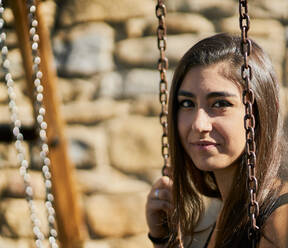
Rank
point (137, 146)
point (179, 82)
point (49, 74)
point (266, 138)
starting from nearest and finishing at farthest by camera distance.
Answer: point (266, 138) < point (179, 82) < point (49, 74) < point (137, 146)

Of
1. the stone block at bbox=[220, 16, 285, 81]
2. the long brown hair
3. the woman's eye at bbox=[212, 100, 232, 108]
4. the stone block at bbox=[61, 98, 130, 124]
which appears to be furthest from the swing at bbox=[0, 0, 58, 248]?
the stone block at bbox=[220, 16, 285, 81]

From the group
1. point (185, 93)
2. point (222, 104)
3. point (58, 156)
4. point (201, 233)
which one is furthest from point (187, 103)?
point (58, 156)

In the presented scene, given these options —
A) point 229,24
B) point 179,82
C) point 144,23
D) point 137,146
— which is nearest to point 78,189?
point 137,146

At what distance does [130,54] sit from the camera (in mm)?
2988

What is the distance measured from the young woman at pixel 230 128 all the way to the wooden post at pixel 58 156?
1.18 metres

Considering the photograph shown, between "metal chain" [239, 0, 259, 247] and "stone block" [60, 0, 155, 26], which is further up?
"stone block" [60, 0, 155, 26]

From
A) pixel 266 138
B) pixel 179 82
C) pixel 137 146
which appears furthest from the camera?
pixel 137 146

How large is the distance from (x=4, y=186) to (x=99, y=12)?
1106 millimetres

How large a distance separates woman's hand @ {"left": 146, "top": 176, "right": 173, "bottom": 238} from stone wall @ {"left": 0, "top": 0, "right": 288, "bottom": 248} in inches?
39.3

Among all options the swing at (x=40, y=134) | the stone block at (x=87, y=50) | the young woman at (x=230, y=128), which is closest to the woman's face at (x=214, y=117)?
the young woman at (x=230, y=128)

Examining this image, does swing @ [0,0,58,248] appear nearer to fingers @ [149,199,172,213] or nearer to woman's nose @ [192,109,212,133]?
fingers @ [149,199,172,213]

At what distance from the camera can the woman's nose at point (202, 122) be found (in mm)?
1500

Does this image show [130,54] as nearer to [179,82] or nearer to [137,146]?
[137,146]

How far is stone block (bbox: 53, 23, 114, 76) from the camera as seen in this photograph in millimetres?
3021
